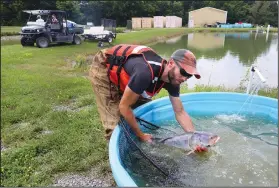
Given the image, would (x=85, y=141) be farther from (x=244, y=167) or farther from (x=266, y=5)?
(x=266, y=5)

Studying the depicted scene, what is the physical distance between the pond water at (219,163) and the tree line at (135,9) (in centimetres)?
464

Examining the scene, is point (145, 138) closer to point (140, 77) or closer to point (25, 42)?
point (140, 77)

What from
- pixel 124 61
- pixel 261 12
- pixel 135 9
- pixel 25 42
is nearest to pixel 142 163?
pixel 124 61

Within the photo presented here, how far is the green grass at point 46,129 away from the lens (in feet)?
12.4

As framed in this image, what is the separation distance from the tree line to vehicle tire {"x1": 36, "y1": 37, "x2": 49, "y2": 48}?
6.65 meters

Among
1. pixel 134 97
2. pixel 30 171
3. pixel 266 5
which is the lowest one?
pixel 30 171

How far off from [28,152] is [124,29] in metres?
27.8

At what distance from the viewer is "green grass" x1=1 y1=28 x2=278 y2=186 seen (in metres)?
3.78

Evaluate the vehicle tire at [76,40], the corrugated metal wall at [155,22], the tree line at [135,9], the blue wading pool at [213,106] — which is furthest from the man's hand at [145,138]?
the corrugated metal wall at [155,22]

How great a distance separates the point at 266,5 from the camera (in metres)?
18.9

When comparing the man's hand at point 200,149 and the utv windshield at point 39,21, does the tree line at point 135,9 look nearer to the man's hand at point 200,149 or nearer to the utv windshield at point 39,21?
the man's hand at point 200,149

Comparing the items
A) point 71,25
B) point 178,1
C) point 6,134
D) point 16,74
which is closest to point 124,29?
point 71,25

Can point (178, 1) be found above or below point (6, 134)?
above

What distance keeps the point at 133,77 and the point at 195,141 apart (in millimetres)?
1178
